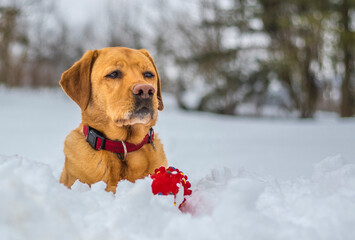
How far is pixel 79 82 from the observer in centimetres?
243

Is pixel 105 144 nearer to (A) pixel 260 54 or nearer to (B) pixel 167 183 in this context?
(B) pixel 167 183

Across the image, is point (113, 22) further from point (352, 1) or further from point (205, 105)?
point (352, 1)

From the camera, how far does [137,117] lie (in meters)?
2.17

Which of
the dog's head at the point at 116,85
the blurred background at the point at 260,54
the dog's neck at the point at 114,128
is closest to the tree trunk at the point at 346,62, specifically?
the blurred background at the point at 260,54

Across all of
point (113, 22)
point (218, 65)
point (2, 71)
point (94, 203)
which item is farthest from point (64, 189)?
point (2, 71)

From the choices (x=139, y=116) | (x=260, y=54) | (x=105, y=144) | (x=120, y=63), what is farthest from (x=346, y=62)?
(x=105, y=144)

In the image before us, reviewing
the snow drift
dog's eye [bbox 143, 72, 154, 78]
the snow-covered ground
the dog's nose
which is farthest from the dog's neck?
the snow drift

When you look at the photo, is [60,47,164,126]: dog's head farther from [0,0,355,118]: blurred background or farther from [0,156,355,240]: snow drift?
[0,0,355,118]: blurred background

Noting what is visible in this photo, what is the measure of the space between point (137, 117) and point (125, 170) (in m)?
0.44

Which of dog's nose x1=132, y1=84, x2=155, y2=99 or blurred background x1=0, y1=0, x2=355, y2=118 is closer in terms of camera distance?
dog's nose x1=132, y1=84, x2=155, y2=99

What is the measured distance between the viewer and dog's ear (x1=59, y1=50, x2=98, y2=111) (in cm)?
Result: 239

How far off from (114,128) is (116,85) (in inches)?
13.5

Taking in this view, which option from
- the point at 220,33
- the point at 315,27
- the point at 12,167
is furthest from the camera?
the point at 220,33

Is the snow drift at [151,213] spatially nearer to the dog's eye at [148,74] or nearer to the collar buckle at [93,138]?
the collar buckle at [93,138]
